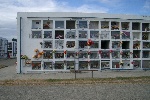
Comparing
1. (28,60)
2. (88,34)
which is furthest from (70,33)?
(28,60)

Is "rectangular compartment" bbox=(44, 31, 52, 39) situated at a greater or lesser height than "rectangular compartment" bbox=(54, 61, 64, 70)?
greater

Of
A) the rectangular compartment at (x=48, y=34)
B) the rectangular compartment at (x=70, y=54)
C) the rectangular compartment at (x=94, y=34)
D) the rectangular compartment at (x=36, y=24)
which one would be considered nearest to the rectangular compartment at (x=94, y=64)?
the rectangular compartment at (x=70, y=54)

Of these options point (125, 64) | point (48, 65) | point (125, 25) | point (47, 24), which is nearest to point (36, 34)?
point (47, 24)

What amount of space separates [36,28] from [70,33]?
9.40 ft

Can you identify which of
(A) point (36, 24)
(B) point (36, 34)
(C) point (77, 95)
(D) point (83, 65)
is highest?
(A) point (36, 24)

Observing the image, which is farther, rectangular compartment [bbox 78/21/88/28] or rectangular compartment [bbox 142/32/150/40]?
rectangular compartment [bbox 142/32/150/40]

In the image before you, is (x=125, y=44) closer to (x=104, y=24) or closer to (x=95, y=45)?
(x=104, y=24)

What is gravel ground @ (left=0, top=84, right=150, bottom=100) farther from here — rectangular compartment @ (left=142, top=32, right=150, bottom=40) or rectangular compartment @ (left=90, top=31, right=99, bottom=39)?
rectangular compartment @ (left=142, top=32, right=150, bottom=40)

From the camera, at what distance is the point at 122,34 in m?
20.6

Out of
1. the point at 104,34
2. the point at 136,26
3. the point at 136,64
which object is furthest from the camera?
the point at 136,26

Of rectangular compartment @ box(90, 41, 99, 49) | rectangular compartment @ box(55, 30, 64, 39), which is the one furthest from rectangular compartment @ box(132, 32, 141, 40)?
rectangular compartment @ box(55, 30, 64, 39)

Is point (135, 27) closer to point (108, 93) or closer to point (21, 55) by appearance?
point (21, 55)

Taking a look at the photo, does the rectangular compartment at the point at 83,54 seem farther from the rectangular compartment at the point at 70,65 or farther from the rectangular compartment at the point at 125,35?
the rectangular compartment at the point at 125,35

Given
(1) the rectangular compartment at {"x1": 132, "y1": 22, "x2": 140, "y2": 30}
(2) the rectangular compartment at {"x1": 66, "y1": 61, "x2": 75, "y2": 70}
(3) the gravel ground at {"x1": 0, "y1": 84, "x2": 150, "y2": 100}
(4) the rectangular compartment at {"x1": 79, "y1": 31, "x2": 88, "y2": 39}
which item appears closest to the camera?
(3) the gravel ground at {"x1": 0, "y1": 84, "x2": 150, "y2": 100}
